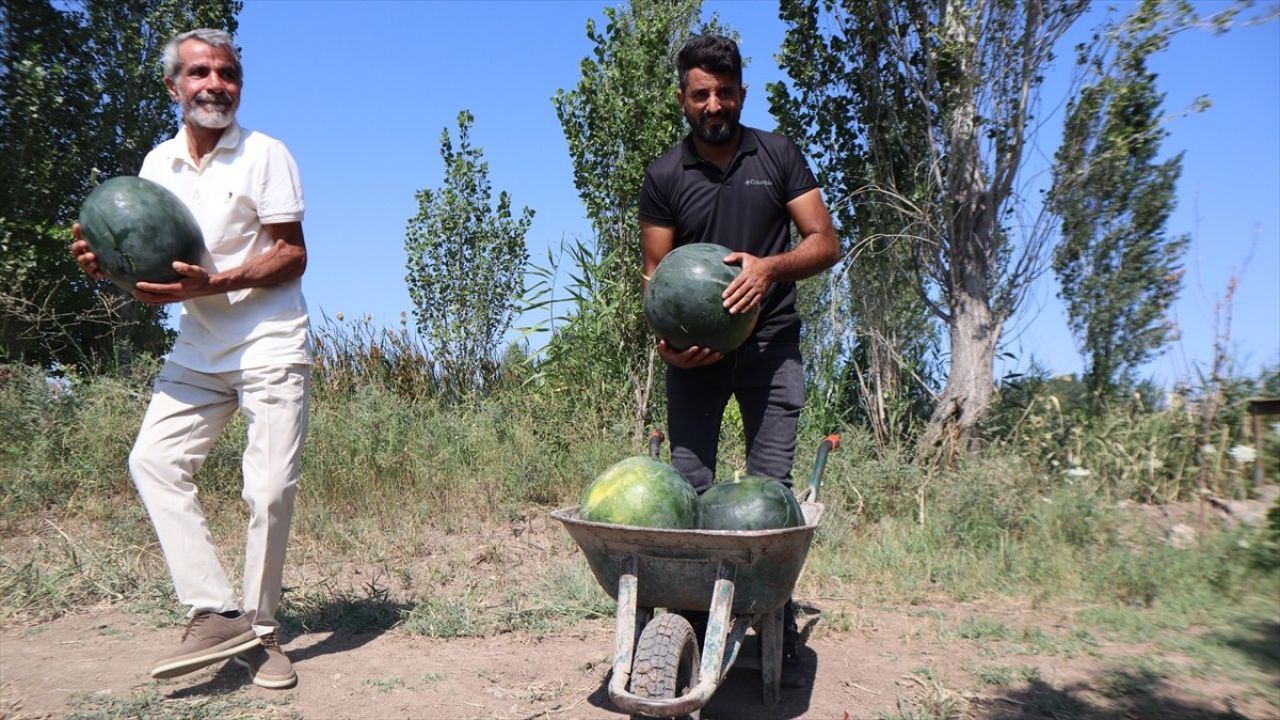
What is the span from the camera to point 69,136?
1126 cm

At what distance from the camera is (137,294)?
11.7 feet

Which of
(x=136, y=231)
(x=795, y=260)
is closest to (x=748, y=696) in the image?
(x=795, y=260)

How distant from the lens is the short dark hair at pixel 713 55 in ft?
11.7

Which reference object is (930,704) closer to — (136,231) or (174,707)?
(174,707)

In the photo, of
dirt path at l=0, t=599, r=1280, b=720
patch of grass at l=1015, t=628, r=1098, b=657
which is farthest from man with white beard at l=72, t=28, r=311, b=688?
patch of grass at l=1015, t=628, r=1098, b=657

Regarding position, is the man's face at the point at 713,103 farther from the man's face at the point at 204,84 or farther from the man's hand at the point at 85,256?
the man's hand at the point at 85,256

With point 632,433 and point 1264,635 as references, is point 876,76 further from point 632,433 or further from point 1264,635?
point 1264,635

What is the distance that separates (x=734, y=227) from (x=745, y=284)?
0.58m

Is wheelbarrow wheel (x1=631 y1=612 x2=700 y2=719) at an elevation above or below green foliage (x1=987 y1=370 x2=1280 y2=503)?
below

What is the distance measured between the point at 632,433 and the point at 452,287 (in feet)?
13.0

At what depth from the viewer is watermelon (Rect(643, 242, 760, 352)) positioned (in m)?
3.19

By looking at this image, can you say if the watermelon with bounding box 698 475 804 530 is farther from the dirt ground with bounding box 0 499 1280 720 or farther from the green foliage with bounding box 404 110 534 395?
the green foliage with bounding box 404 110 534 395

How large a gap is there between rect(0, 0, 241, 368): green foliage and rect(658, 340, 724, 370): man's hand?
761cm

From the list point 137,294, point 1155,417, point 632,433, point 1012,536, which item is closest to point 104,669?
point 137,294
